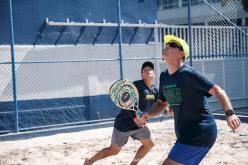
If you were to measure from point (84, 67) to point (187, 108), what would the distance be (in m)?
9.02

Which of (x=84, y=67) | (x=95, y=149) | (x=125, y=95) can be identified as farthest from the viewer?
(x=84, y=67)

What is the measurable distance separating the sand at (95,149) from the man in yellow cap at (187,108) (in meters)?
3.15

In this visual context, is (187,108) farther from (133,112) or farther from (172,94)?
(133,112)

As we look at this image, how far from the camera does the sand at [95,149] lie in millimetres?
7707

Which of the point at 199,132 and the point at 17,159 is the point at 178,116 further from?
the point at 17,159

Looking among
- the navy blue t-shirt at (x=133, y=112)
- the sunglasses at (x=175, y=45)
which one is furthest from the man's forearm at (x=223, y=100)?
the navy blue t-shirt at (x=133, y=112)

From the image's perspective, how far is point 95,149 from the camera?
356 inches

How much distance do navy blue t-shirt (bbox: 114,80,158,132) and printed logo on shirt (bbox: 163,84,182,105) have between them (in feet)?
6.18

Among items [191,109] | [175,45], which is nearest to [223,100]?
[191,109]

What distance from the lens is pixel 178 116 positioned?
4367 millimetres

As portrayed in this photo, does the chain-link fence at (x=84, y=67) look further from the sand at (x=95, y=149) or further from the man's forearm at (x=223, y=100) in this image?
the man's forearm at (x=223, y=100)

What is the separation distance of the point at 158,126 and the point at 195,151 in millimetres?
7827

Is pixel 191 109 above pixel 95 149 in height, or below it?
above

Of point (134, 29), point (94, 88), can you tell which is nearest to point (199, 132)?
point (94, 88)
